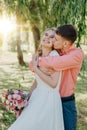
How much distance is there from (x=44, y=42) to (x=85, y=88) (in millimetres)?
9328

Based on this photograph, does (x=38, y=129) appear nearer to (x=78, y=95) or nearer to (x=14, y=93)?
(x=14, y=93)

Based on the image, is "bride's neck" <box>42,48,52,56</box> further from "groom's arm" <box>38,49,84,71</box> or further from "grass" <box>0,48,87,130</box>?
"grass" <box>0,48,87,130</box>

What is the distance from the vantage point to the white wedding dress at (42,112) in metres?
3.41

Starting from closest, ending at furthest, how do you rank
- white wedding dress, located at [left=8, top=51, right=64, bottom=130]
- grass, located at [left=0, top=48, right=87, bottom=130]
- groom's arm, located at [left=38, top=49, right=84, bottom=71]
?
1. groom's arm, located at [left=38, top=49, right=84, bottom=71]
2. white wedding dress, located at [left=8, top=51, right=64, bottom=130]
3. grass, located at [left=0, top=48, right=87, bottom=130]

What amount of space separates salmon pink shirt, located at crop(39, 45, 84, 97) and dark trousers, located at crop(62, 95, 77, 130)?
76 millimetres

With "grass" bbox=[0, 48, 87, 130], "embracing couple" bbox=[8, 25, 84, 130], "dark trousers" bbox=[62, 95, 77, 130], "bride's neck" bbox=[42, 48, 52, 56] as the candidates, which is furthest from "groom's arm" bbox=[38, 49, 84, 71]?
"grass" bbox=[0, 48, 87, 130]

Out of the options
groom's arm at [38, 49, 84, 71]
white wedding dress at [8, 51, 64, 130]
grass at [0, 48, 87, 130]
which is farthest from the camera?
grass at [0, 48, 87, 130]

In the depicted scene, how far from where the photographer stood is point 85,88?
1262cm

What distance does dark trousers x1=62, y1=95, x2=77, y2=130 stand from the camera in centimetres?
344

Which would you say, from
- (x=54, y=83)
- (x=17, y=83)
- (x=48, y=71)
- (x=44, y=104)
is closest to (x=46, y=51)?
(x=48, y=71)

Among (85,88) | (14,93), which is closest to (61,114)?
(14,93)

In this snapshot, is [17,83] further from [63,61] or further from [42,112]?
[63,61]

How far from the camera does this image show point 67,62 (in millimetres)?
3311

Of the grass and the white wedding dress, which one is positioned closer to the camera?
the white wedding dress
